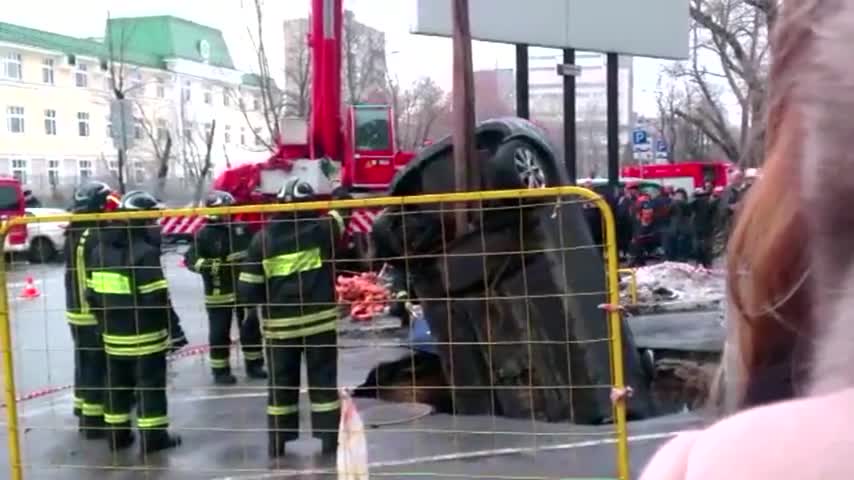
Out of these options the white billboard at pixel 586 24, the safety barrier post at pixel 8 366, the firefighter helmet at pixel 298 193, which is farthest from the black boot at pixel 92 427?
the white billboard at pixel 586 24

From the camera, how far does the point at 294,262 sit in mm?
6371

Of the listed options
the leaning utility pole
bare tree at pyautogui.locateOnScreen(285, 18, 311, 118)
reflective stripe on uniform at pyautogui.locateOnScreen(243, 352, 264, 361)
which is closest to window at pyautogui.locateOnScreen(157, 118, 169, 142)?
bare tree at pyautogui.locateOnScreen(285, 18, 311, 118)

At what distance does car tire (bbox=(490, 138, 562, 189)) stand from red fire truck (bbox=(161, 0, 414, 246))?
4141 millimetres

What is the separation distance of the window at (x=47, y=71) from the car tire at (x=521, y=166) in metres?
56.3

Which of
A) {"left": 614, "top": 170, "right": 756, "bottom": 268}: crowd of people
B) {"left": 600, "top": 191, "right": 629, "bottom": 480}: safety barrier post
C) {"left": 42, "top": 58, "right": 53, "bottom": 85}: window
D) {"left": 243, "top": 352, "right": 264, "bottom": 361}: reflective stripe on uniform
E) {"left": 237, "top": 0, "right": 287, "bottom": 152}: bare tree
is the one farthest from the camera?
{"left": 42, "top": 58, "right": 53, "bottom": 85}: window

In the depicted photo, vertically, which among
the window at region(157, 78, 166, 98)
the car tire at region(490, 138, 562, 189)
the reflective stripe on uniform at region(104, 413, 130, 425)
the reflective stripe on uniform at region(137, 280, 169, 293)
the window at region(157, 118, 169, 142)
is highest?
the window at region(157, 78, 166, 98)

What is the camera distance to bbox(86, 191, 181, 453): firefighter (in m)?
6.63

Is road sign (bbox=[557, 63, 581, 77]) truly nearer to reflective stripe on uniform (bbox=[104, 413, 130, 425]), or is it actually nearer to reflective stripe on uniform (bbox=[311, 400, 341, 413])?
reflective stripe on uniform (bbox=[311, 400, 341, 413])

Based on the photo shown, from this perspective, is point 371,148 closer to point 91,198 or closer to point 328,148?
point 328,148

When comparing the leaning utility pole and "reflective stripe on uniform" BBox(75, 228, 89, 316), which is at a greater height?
the leaning utility pole

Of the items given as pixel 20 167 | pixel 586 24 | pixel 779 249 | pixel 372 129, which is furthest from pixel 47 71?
pixel 779 249

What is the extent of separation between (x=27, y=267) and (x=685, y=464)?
2135 centimetres

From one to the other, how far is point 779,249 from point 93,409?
22.4ft

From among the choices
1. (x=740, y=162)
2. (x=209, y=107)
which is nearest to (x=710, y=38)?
(x=740, y=162)
